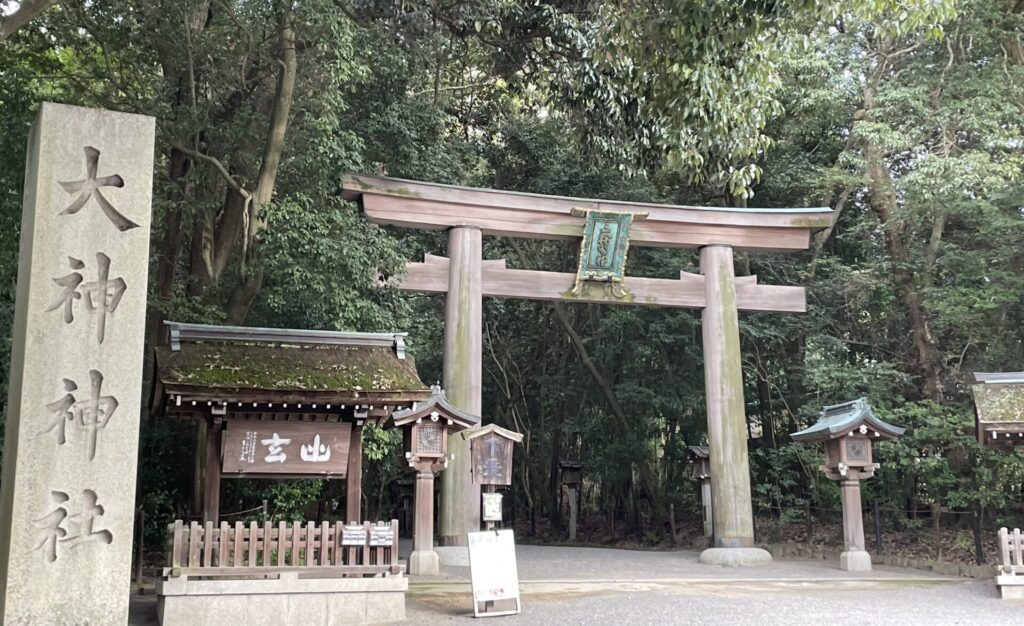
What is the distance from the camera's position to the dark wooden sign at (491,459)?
9258mm

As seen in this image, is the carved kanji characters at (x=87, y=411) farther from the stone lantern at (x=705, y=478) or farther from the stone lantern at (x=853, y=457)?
the stone lantern at (x=705, y=478)

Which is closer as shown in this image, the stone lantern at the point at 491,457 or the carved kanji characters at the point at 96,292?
the carved kanji characters at the point at 96,292

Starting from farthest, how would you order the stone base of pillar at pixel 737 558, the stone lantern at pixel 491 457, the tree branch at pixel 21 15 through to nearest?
1. the stone base of pillar at pixel 737 558
2. the stone lantern at pixel 491 457
3. the tree branch at pixel 21 15

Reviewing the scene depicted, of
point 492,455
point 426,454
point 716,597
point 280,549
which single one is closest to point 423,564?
point 426,454

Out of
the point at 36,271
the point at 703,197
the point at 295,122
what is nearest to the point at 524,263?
the point at 703,197

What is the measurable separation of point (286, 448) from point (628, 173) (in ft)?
14.9

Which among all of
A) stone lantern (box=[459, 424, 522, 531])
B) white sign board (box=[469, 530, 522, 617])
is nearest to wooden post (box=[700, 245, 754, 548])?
stone lantern (box=[459, 424, 522, 531])

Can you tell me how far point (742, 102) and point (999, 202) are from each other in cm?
831

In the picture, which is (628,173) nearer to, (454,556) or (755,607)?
(755,607)

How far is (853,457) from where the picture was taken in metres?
11.2

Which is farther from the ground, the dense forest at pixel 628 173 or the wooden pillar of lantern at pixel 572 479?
the dense forest at pixel 628 173

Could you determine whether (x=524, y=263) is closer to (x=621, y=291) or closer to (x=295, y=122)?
(x=621, y=291)

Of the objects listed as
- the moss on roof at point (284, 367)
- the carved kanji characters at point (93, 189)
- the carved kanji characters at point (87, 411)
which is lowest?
the carved kanji characters at point (87, 411)

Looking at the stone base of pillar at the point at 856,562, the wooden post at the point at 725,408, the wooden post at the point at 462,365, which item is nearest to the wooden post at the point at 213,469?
the wooden post at the point at 462,365
